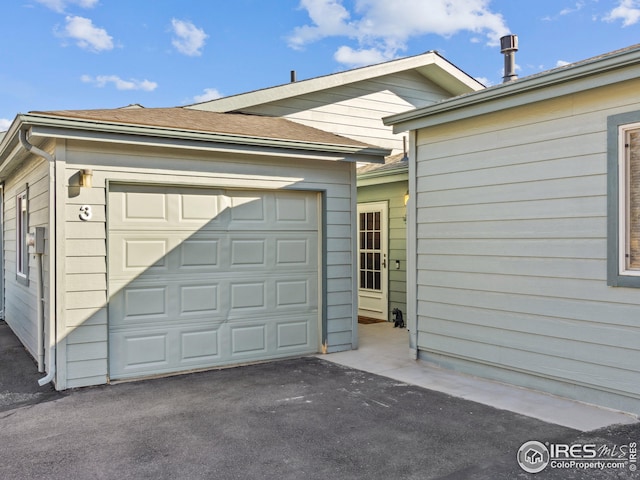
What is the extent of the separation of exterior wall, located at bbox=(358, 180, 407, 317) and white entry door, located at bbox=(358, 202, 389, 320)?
115 mm

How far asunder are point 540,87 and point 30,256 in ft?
19.8

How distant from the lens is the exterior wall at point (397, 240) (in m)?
8.14

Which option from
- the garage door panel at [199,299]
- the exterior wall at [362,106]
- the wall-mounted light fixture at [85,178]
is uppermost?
the exterior wall at [362,106]

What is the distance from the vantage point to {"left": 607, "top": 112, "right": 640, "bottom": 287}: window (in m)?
3.79

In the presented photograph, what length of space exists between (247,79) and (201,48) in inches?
129

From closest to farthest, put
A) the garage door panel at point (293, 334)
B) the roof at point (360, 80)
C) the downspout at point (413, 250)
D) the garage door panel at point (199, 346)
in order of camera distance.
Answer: the garage door panel at point (199, 346), the downspout at point (413, 250), the garage door panel at point (293, 334), the roof at point (360, 80)

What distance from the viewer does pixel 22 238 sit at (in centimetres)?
707

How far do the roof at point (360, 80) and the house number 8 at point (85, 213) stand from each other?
3119mm

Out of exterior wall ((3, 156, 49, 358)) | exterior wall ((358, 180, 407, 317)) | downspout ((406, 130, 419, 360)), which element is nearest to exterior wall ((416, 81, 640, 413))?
downspout ((406, 130, 419, 360))

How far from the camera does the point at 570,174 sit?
4.19 metres

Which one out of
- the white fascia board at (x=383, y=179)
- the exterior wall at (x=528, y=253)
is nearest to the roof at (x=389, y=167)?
the white fascia board at (x=383, y=179)

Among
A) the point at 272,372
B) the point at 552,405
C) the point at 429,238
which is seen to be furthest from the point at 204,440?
the point at 429,238

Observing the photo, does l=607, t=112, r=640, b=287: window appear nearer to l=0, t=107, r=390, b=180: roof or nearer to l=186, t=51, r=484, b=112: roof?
l=0, t=107, r=390, b=180: roof

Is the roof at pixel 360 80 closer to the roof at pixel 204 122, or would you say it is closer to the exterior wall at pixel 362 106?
the exterior wall at pixel 362 106
